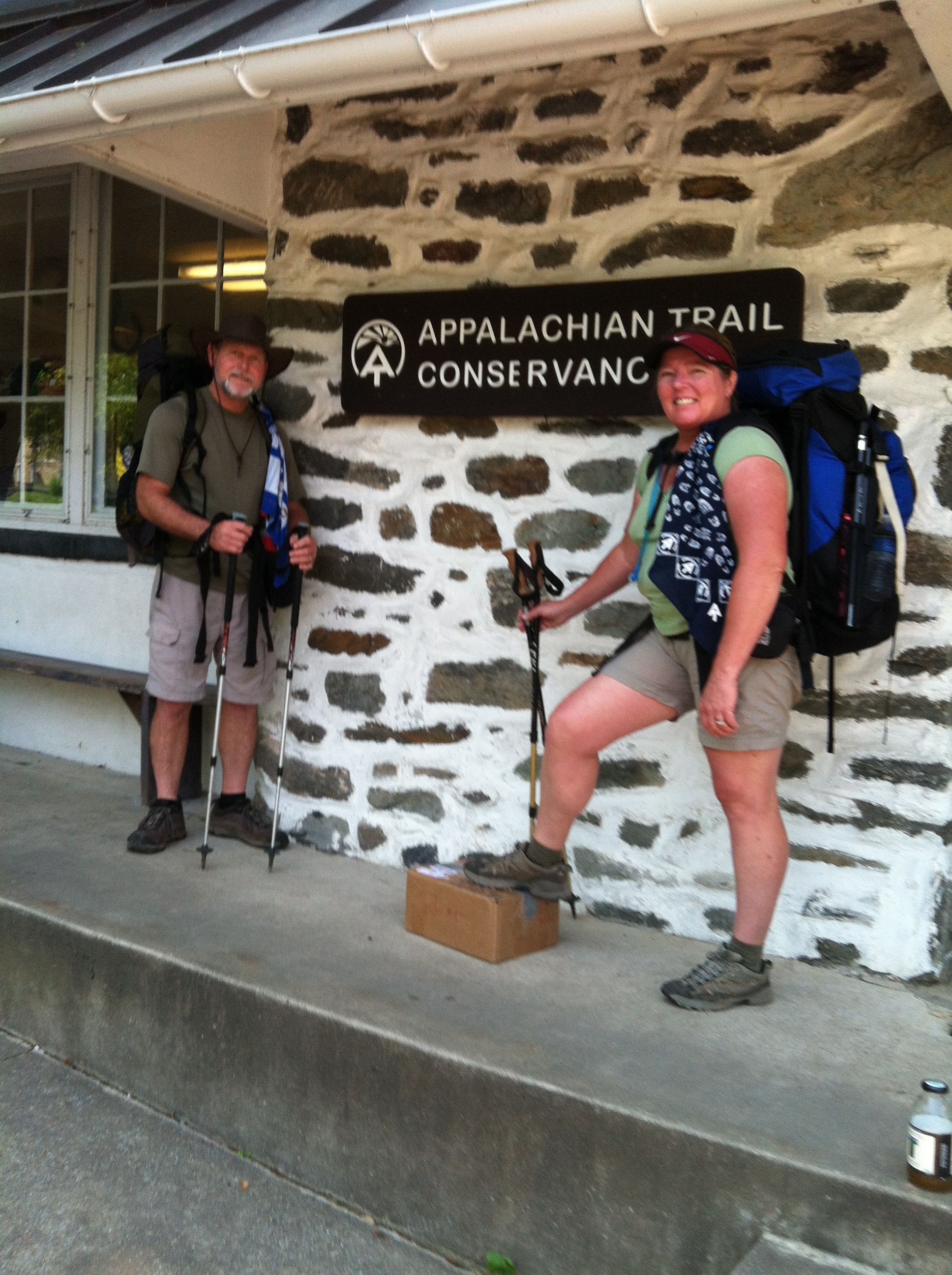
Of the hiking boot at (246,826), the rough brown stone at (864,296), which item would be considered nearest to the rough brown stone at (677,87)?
the rough brown stone at (864,296)

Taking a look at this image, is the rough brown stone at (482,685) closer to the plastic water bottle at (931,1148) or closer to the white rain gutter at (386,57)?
the white rain gutter at (386,57)

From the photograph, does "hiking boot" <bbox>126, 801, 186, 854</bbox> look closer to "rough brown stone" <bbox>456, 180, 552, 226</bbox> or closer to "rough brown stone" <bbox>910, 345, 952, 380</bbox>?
"rough brown stone" <bbox>456, 180, 552, 226</bbox>

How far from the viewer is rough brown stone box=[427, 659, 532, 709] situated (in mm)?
4055

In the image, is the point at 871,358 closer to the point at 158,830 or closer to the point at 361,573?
the point at 361,573

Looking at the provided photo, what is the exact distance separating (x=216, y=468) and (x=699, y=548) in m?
1.98

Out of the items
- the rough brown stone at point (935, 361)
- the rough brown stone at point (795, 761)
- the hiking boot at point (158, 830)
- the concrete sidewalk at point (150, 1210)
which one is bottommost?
the concrete sidewalk at point (150, 1210)

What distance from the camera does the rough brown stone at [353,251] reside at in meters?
4.29

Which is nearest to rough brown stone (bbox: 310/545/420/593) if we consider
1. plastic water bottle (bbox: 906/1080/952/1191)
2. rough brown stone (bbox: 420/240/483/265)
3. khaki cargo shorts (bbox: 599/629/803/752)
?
rough brown stone (bbox: 420/240/483/265)

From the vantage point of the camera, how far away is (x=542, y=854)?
3473 mm

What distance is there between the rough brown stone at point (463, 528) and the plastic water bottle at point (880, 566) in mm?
1390

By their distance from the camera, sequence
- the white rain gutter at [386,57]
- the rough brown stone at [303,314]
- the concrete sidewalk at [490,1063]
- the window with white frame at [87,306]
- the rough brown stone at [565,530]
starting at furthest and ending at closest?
the window with white frame at [87,306] → the rough brown stone at [303,314] → the rough brown stone at [565,530] → the white rain gutter at [386,57] → the concrete sidewalk at [490,1063]

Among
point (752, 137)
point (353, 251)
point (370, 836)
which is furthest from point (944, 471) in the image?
point (370, 836)

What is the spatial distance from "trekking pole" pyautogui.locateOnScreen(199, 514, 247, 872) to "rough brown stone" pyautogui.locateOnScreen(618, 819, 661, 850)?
54.0 inches

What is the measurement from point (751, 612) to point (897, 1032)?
45.4 inches
